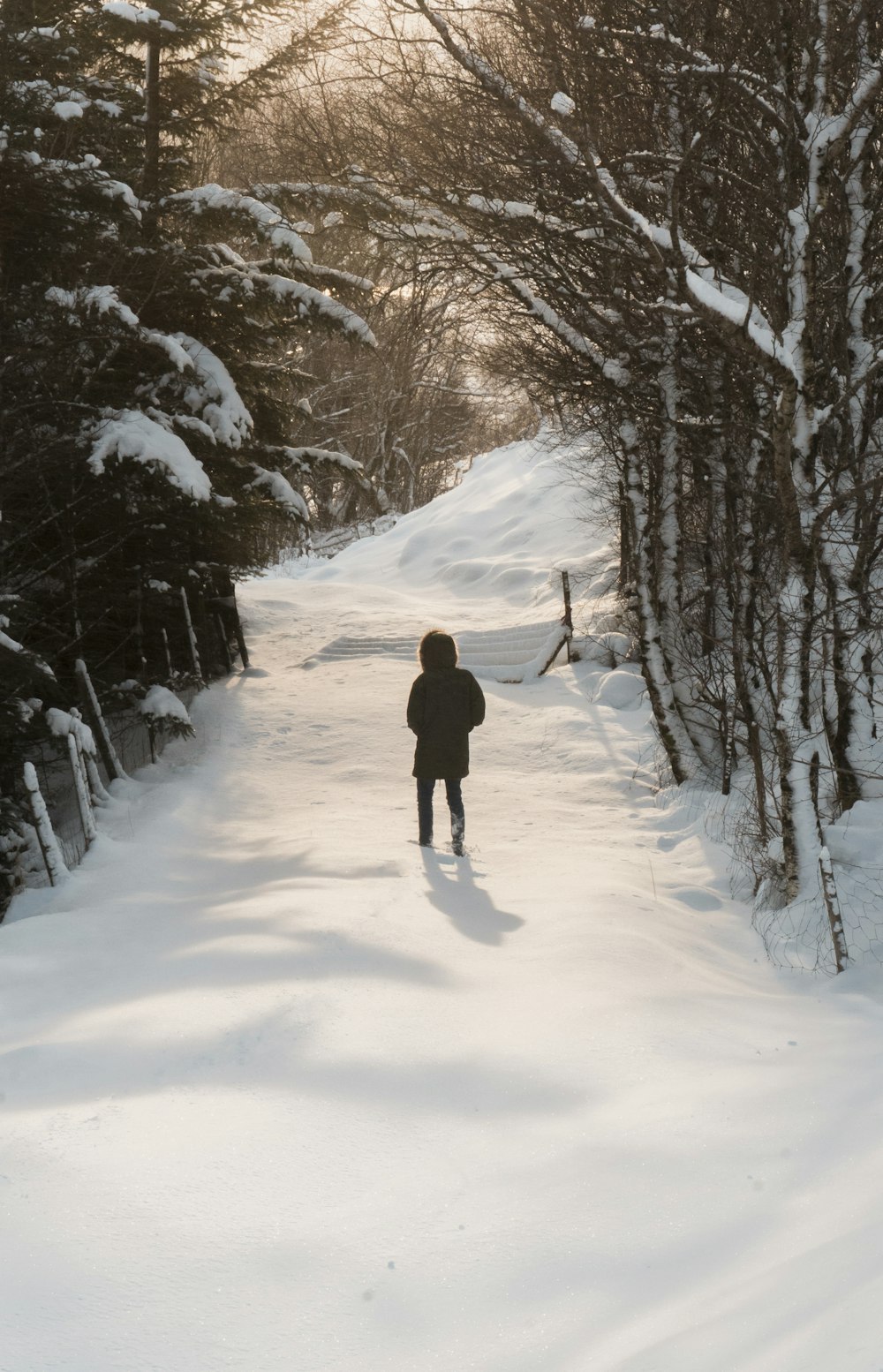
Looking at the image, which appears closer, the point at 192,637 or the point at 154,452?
the point at 154,452

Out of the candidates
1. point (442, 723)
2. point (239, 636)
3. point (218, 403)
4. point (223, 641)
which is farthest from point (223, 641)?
point (442, 723)

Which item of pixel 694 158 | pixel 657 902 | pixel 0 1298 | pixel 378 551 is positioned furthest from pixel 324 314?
pixel 378 551

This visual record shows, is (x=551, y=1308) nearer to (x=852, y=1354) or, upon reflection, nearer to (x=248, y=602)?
(x=852, y=1354)

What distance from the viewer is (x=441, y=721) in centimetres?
859

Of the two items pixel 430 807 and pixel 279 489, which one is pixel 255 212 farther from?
pixel 430 807

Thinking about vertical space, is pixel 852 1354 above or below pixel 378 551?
above

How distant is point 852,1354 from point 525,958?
3488 millimetres

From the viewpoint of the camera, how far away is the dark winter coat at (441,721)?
8586mm

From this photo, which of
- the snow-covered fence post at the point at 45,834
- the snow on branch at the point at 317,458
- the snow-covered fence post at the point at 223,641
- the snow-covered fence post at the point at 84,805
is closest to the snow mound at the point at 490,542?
the snow on branch at the point at 317,458

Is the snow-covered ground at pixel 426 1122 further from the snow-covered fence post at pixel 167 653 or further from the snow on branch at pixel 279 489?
the snow on branch at pixel 279 489

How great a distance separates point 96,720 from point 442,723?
4.28 m

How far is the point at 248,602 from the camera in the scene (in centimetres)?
2239

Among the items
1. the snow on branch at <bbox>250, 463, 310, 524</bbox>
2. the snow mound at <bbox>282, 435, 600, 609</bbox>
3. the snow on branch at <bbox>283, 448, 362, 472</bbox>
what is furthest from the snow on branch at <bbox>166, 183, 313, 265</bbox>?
the snow mound at <bbox>282, 435, 600, 609</bbox>

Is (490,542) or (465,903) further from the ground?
(465,903)
